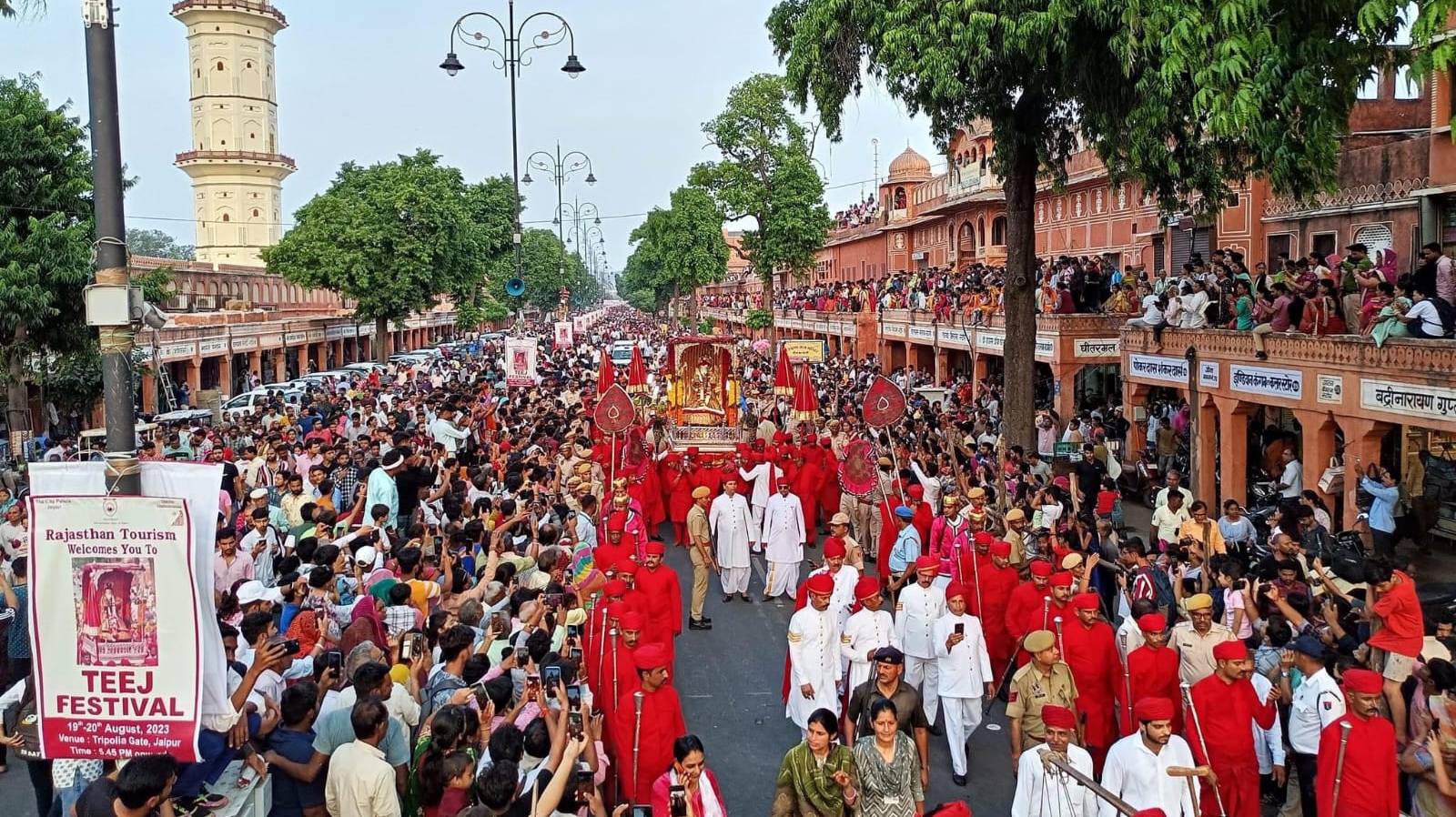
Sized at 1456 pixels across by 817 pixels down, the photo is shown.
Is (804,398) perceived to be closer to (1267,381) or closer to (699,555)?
(1267,381)

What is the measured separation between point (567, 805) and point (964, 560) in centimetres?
516

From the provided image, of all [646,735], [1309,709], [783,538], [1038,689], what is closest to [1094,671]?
[1038,689]

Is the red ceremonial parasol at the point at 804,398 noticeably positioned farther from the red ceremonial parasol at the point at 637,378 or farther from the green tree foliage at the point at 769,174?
the green tree foliage at the point at 769,174

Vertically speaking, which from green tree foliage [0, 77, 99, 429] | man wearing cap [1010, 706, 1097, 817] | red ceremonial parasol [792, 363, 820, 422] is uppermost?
green tree foliage [0, 77, 99, 429]

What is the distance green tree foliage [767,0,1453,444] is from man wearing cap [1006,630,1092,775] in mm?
4435

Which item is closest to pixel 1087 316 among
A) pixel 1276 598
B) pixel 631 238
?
pixel 1276 598

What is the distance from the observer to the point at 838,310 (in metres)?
41.5

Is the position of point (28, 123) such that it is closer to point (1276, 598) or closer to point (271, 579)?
point (271, 579)

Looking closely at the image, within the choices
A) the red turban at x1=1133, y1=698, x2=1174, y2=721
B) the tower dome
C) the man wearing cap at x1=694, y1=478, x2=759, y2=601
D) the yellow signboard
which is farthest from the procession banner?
the tower dome

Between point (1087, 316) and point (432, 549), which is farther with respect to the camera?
point (1087, 316)

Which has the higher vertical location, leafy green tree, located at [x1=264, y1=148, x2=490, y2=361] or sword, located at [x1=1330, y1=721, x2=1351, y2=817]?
leafy green tree, located at [x1=264, y1=148, x2=490, y2=361]

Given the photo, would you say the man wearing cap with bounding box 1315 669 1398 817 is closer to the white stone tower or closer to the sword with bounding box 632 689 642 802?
the sword with bounding box 632 689 642 802

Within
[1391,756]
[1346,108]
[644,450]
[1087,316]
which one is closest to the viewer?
[1391,756]

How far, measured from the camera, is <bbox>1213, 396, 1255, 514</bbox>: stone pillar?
49.5 ft
